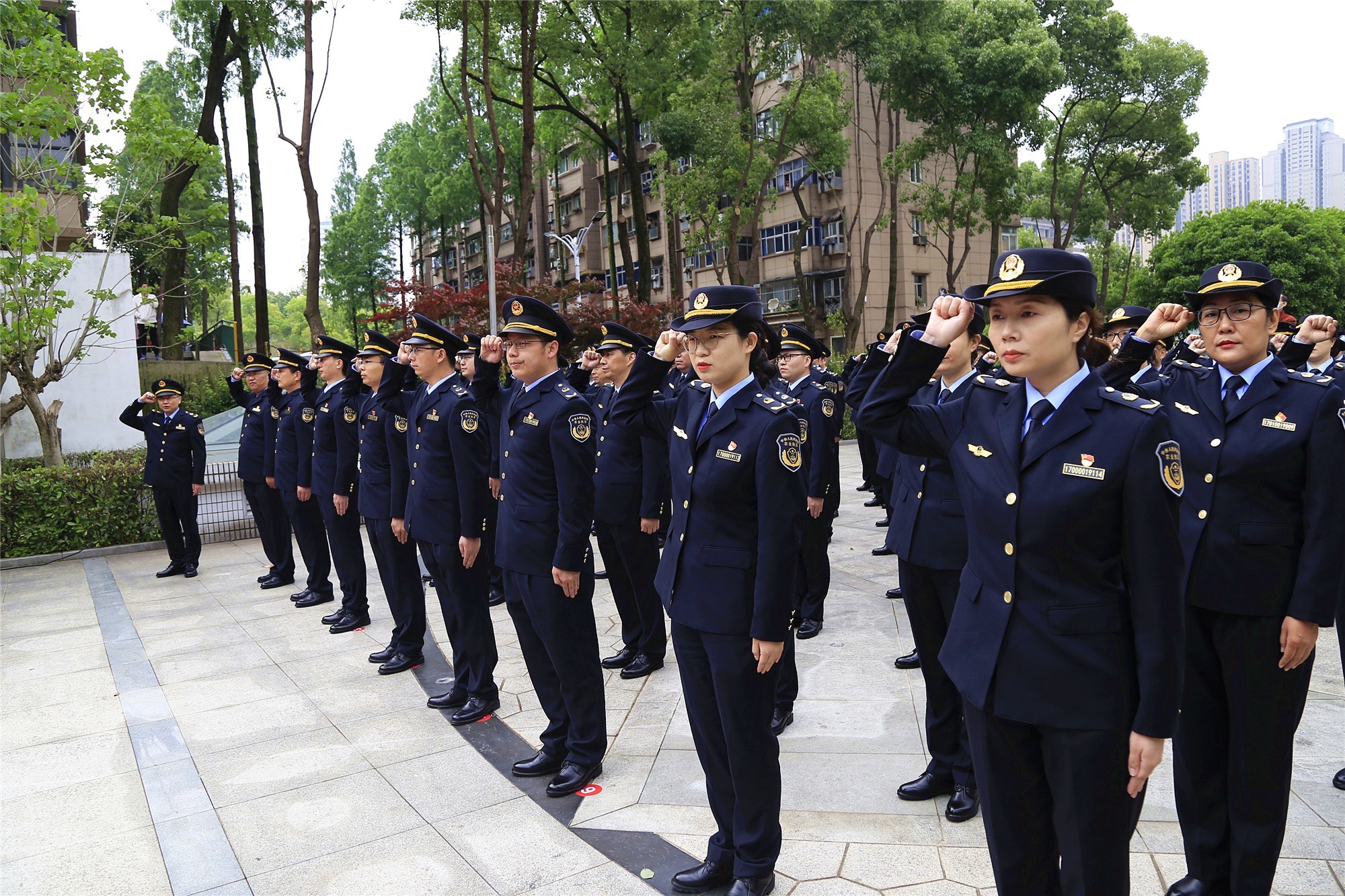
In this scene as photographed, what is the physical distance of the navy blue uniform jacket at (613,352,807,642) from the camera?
314cm

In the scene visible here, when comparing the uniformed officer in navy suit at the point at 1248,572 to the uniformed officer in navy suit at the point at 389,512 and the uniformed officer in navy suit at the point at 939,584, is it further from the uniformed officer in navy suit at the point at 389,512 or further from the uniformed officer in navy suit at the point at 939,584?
the uniformed officer in navy suit at the point at 389,512

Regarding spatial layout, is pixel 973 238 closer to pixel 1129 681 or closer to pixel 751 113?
pixel 751 113

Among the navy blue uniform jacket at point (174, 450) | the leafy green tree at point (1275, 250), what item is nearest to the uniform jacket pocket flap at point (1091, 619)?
the navy blue uniform jacket at point (174, 450)

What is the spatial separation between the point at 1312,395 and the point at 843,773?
2.60 meters

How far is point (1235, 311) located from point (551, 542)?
3170 mm

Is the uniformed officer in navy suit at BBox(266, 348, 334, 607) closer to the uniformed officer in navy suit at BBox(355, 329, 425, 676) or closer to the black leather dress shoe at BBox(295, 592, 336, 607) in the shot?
the black leather dress shoe at BBox(295, 592, 336, 607)

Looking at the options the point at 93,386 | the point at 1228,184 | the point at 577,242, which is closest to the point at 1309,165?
the point at 1228,184

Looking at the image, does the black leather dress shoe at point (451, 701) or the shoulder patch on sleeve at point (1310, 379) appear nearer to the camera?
the shoulder patch on sleeve at point (1310, 379)

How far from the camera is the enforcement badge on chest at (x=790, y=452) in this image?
314 cm

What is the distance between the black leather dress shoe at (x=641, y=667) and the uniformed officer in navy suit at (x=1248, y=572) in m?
3.56

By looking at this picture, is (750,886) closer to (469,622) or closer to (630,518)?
(469,622)

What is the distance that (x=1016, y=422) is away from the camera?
2.39 m

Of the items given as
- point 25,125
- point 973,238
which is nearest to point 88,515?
point 25,125

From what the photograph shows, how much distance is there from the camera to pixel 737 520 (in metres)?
3.30
